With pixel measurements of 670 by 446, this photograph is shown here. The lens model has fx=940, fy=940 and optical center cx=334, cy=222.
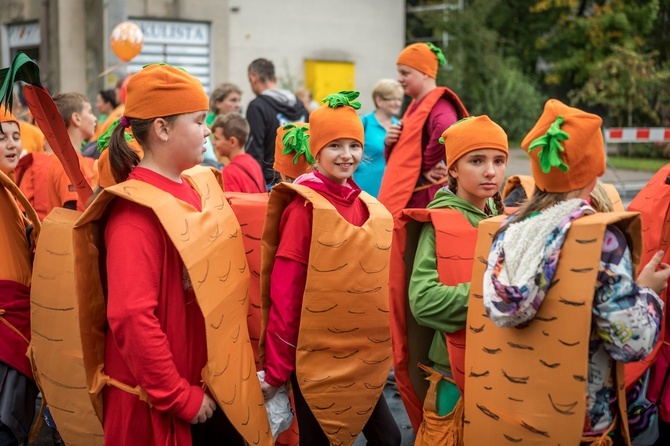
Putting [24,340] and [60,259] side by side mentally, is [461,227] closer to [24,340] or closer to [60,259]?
[60,259]

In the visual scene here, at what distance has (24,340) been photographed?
4293mm

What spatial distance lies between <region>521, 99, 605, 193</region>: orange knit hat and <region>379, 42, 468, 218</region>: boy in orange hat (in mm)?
3290

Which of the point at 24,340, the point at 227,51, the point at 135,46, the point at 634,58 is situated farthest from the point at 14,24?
the point at 24,340

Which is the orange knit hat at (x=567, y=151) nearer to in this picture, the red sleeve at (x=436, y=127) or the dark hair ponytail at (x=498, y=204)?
the dark hair ponytail at (x=498, y=204)

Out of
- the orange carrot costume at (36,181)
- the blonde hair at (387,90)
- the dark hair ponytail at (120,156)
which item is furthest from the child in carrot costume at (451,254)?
the blonde hair at (387,90)

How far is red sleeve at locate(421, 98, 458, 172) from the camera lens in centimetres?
645

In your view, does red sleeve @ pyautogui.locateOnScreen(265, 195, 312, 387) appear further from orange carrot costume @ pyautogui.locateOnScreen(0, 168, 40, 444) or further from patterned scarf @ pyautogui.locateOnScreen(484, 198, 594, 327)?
orange carrot costume @ pyautogui.locateOnScreen(0, 168, 40, 444)

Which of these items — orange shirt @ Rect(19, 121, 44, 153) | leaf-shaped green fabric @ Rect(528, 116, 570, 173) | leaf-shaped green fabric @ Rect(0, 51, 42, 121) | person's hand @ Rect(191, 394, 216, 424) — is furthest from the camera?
orange shirt @ Rect(19, 121, 44, 153)

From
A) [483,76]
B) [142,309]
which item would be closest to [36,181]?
[142,309]

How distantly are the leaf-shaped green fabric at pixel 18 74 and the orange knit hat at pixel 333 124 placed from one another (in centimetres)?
125

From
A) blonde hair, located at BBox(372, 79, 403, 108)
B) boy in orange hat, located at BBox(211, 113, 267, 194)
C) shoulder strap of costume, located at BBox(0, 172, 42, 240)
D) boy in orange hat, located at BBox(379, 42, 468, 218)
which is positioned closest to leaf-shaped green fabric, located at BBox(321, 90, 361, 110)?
shoulder strap of costume, located at BBox(0, 172, 42, 240)

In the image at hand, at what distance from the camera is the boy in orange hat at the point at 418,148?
6535 mm

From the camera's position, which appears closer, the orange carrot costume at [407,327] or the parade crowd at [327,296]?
the parade crowd at [327,296]

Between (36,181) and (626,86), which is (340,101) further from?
(626,86)
